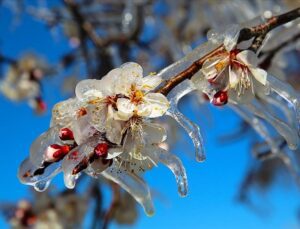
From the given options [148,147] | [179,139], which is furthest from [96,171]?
[179,139]

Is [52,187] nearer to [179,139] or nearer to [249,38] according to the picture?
[179,139]

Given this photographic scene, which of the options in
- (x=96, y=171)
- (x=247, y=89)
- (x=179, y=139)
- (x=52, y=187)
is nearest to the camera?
(x=96, y=171)

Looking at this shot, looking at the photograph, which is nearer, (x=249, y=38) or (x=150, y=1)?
(x=249, y=38)

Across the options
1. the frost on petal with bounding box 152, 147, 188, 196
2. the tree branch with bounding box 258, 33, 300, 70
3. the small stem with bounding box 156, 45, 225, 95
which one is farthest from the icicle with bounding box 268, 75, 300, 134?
the tree branch with bounding box 258, 33, 300, 70

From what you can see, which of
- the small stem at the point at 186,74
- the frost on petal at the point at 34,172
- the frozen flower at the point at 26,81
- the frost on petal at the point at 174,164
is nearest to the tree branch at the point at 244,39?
the small stem at the point at 186,74

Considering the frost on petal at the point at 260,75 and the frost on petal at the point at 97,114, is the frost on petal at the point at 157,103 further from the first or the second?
the frost on petal at the point at 260,75

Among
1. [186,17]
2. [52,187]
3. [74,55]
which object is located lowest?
[52,187]

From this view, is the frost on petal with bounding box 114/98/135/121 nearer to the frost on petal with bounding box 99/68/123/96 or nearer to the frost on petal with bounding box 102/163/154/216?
the frost on petal with bounding box 99/68/123/96

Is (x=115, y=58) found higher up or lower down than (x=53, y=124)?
higher up
